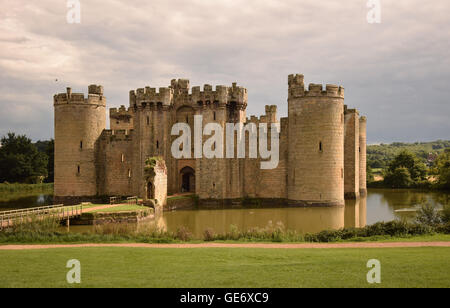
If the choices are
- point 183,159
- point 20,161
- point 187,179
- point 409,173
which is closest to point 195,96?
point 183,159

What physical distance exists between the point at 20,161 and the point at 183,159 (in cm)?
3104

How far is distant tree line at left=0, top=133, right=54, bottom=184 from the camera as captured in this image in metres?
55.1

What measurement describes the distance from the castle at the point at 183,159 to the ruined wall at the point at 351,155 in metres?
0.08

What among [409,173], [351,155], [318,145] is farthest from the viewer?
[409,173]

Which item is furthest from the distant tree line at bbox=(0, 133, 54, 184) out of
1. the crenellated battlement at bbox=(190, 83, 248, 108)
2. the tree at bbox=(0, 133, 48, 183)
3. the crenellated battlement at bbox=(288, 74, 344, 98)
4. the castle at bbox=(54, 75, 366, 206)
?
the crenellated battlement at bbox=(288, 74, 344, 98)

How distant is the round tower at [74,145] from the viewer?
1326 inches

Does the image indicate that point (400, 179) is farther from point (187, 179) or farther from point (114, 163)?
point (114, 163)

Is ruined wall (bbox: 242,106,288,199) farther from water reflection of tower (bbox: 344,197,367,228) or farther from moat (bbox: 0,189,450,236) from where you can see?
water reflection of tower (bbox: 344,197,367,228)

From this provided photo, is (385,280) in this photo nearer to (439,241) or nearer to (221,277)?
(221,277)

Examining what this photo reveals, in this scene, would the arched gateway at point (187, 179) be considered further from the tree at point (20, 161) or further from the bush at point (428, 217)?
the tree at point (20, 161)

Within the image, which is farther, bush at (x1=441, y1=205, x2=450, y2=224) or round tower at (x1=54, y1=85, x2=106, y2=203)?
round tower at (x1=54, y1=85, x2=106, y2=203)

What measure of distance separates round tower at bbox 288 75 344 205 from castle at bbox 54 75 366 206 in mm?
71

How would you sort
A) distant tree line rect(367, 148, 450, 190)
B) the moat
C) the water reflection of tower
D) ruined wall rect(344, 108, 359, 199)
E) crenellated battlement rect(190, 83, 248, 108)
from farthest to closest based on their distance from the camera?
1. distant tree line rect(367, 148, 450, 190)
2. ruined wall rect(344, 108, 359, 199)
3. crenellated battlement rect(190, 83, 248, 108)
4. the water reflection of tower
5. the moat

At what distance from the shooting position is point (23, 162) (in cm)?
5569
